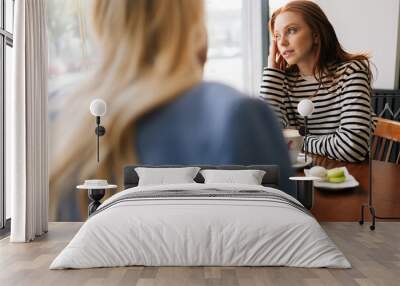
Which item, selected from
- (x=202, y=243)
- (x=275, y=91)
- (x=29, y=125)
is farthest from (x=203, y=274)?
(x=275, y=91)

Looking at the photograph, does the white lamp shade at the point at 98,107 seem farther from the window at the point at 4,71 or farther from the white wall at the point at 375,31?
the white wall at the point at 375,31

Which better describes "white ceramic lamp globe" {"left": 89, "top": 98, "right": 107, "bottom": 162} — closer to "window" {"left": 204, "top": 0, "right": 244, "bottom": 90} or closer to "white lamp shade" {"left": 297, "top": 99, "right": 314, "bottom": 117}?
"window" {"left": 204, "top": 0, "right": 244, "bottom": 90}

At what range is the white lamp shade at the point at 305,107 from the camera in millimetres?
5648

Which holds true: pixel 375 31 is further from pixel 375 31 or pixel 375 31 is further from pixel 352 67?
pixel 352 67

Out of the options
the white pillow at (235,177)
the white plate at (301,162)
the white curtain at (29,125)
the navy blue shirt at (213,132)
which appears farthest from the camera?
the navy blue shirt at (213,132)

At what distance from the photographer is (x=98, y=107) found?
18.8ft

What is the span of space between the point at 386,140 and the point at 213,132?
5.51 ft

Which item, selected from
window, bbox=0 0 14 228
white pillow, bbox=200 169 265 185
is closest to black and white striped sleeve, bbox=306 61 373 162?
white pillow, bbox=200 169 265 185

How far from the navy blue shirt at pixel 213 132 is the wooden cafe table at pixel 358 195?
327 mm

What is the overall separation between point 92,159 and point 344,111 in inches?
101

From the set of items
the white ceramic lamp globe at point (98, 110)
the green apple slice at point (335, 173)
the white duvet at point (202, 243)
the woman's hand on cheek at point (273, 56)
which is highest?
the woman's hand on cheek at point (273, 56)

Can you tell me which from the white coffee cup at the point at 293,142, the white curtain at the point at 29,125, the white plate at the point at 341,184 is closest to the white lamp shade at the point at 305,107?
the white coffee cup at the point at 293,142

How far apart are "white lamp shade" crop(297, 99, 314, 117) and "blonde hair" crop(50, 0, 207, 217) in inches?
41.4

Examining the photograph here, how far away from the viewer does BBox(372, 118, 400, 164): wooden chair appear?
220 inches
